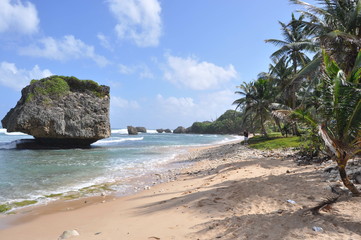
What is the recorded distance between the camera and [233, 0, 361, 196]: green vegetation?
14.1ft

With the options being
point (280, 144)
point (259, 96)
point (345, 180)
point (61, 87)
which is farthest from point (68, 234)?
point (61, 87)

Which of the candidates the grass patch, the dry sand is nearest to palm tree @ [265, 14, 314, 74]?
the grass patch

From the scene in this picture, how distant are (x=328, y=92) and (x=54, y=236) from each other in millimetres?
6332

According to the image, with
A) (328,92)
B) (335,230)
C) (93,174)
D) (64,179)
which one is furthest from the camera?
(93,174)

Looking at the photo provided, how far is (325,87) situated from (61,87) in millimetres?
31443

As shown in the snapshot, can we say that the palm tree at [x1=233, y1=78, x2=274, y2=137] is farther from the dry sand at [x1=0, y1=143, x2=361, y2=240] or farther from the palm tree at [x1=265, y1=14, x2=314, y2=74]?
the dry sand at [x1=0, y1=143, x2=361, y2=240]

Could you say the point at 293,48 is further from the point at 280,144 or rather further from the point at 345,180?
the point at 345,180

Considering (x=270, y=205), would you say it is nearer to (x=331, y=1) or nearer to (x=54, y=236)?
(x=54, y=236)

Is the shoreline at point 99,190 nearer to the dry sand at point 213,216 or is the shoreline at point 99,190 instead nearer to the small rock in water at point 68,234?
the dry sand at point 213,216

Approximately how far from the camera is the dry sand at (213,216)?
3.89 m

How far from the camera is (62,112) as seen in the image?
28875mm

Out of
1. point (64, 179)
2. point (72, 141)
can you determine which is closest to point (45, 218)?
point (64, 179)

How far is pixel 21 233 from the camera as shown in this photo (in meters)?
5.37

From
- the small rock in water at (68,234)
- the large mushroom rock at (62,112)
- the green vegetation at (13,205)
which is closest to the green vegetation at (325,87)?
the small rock in water at (68,234)
